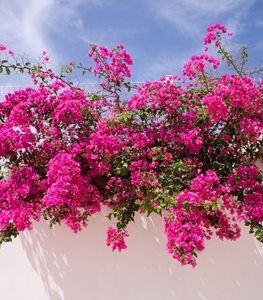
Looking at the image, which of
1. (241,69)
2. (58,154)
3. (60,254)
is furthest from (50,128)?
(241,69)

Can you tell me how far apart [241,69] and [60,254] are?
3364 mm

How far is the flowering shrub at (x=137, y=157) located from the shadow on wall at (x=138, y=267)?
13.8 inches

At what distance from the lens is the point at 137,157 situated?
17.4 ft

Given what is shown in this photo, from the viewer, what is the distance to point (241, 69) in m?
6.06

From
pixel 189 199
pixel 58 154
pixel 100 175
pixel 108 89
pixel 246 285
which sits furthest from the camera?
pixel 108 89

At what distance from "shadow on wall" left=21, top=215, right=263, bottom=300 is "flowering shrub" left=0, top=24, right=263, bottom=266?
13.8 inches

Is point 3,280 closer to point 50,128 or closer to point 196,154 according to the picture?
point 50,128

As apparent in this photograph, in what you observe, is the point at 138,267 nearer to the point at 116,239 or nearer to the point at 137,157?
the point at 116,239

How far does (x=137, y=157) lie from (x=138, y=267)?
141cm

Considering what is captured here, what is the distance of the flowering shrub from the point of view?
4887mm

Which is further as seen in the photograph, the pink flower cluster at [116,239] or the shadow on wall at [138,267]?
the shadow on wall at [138,267]

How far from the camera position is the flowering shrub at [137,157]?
4.89 metres

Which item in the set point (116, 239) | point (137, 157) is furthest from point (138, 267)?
point (137, 157)

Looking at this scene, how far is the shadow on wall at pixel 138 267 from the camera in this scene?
562 centimetres
